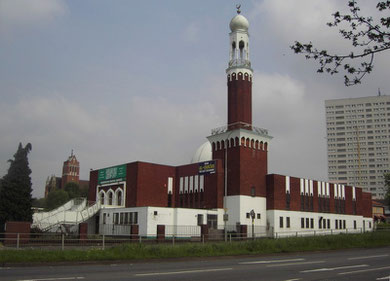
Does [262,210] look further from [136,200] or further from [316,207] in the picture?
[136,200]

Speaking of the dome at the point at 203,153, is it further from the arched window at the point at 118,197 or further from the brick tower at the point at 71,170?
the brick tower at the point at 71,170

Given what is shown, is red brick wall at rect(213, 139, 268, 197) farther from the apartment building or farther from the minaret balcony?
the apartment building

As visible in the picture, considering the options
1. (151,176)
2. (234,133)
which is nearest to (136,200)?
(151,176)

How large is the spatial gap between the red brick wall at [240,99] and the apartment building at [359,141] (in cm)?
11560

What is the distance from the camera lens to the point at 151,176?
52.4 m

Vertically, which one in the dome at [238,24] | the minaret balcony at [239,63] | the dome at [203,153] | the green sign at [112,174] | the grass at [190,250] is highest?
the dome at [238,24]

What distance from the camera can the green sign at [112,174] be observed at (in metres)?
54.0

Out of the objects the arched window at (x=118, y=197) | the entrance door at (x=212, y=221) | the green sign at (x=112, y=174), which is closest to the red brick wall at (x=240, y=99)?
the entrance door at (x=212, y=221)

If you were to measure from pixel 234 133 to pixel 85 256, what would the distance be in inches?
1308

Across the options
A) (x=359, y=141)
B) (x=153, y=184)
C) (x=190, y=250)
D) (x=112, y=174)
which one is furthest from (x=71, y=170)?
(x=190, y=250)

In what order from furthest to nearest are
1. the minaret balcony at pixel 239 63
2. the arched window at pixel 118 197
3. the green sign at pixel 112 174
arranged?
the arched window at pixel 118 197, the green sign at pixel 112 174, the minaret balcony at pixel 239 63

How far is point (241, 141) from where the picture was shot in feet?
165

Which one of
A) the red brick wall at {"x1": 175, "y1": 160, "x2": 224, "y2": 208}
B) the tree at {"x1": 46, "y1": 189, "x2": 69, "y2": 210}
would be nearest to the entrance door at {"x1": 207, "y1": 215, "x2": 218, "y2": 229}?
the red brick wall at {"x1": 175, "y1": 160, "x2": 224, "y2": 208}

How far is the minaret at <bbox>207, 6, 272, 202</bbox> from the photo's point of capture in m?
49.9
